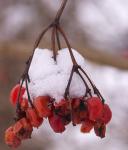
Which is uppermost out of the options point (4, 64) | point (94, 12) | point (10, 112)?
point (94, 12)

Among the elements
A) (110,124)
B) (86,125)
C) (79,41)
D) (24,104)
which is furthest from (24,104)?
(79,41)

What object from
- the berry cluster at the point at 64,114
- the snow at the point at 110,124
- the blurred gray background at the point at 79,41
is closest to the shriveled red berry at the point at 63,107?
the berry cluster at the point at 64,114

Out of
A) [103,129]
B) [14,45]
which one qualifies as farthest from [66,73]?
[14,45]

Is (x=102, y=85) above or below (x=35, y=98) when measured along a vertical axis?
below

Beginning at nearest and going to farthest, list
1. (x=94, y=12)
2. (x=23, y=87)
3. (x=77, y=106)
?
(x=77, y=106), (x=23, y=87), (x=94, y=12)

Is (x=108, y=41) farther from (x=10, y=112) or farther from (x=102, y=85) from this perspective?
(x=10, y=112)

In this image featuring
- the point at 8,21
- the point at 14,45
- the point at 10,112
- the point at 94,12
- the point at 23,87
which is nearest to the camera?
the point at 23,87

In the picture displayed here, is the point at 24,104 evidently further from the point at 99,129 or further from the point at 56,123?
the point at 99,129

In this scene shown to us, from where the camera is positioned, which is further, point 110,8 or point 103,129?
point 110,8

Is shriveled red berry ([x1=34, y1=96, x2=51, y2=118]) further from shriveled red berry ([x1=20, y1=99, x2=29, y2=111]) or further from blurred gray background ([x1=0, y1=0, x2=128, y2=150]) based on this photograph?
blurred gray background ([x1=0, y1=0, x2=128, y2=150])

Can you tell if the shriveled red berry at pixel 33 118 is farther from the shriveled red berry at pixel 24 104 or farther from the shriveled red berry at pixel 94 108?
the shriveled red berry at pixel 94 108
